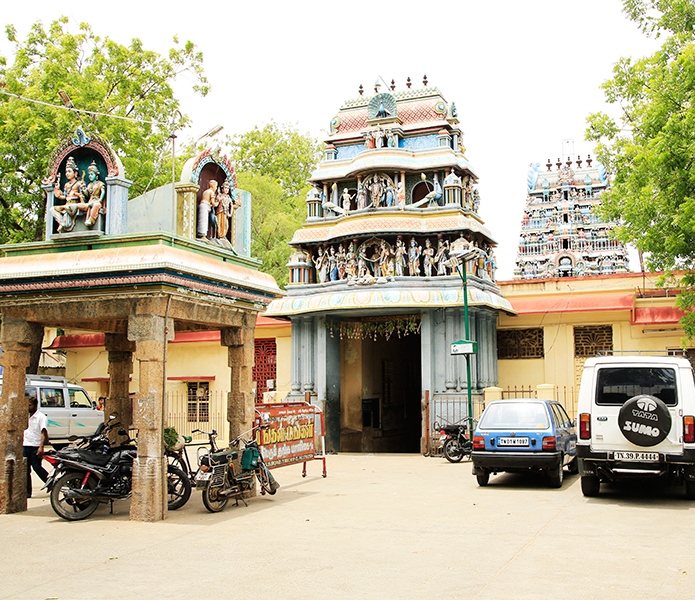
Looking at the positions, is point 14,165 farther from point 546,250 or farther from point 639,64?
point 546,250

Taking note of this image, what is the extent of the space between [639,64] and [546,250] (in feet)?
124

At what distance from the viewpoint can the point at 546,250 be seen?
5525 cm

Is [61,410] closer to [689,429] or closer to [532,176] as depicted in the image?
[689,429]

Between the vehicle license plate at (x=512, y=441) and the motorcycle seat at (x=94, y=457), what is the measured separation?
6146mm

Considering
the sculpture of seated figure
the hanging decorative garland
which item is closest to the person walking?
the hanging decorative garland

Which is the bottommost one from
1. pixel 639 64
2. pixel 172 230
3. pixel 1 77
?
pixel 172 230

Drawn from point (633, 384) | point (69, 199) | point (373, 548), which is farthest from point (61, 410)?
point (633, 384)

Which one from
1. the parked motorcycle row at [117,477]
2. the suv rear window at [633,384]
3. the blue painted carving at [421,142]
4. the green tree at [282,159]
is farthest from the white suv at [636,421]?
the green tree at [282,159]

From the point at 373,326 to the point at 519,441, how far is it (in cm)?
899

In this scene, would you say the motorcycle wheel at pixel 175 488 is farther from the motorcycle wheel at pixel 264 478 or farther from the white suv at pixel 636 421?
the white suv at pixel 636 421

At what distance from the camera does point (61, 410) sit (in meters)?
21.7

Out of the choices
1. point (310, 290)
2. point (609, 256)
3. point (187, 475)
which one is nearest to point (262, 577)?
point (187, 475)

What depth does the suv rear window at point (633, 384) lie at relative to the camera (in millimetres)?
11047

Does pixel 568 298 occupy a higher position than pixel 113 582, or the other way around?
pixel 568 298
